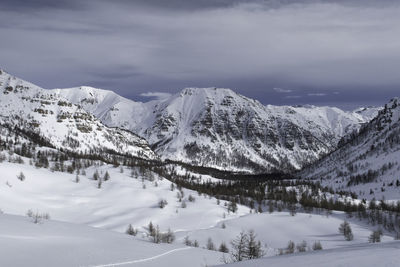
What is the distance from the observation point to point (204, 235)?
6981 cm

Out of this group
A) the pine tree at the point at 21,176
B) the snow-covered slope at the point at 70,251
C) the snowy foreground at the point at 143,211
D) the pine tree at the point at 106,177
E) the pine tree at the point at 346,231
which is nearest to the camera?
the snow-covered slope at the point at 70,251

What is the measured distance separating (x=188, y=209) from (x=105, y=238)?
71.2 metres

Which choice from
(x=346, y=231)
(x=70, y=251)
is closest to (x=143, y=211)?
(x=346, y=231)

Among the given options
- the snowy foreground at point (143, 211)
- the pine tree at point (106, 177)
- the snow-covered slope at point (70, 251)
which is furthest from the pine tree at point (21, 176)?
the snow-covered slope at point (70, 251)

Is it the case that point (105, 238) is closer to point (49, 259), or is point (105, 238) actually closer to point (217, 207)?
point (49, 259)

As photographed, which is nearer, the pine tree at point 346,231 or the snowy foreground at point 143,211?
the snowy foreground at point 143,211

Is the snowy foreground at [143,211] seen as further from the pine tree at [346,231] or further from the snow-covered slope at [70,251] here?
the snow-covered slope at [70,251]

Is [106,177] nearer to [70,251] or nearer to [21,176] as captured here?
[21,176]

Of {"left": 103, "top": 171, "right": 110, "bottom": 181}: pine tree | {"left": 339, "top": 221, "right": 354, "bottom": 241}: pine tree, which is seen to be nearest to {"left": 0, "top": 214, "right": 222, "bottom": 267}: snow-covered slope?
{"left": 339, "top": 221, "right": 354, "bottom": 241}: pine tree

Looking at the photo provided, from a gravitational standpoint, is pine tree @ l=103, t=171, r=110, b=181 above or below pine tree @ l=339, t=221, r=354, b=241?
above

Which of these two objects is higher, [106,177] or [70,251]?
[70,251]

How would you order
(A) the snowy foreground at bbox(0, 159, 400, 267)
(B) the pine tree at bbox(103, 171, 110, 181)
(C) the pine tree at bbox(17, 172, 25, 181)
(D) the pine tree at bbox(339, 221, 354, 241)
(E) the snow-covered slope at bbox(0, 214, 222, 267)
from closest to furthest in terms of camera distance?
(E) the snow-covered slope at bbox(0, 214, 222, 267) → (A) the snowy foreground at bbox(0, 159, 400, 267) → (D) the pine tree at bbox(339, 221, 354, 241) → (C) the pine tree at bbox(17, 172, 25, 181) → (B) the pine tree at bbox(103, 171, 110, 181)

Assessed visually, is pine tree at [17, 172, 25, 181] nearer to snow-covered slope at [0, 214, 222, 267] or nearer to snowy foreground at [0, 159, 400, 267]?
snowy foreground at [0, 159, 400, 267]

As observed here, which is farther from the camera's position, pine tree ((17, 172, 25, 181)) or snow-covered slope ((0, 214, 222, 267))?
pine tree ((17, 172, 25, 181))
